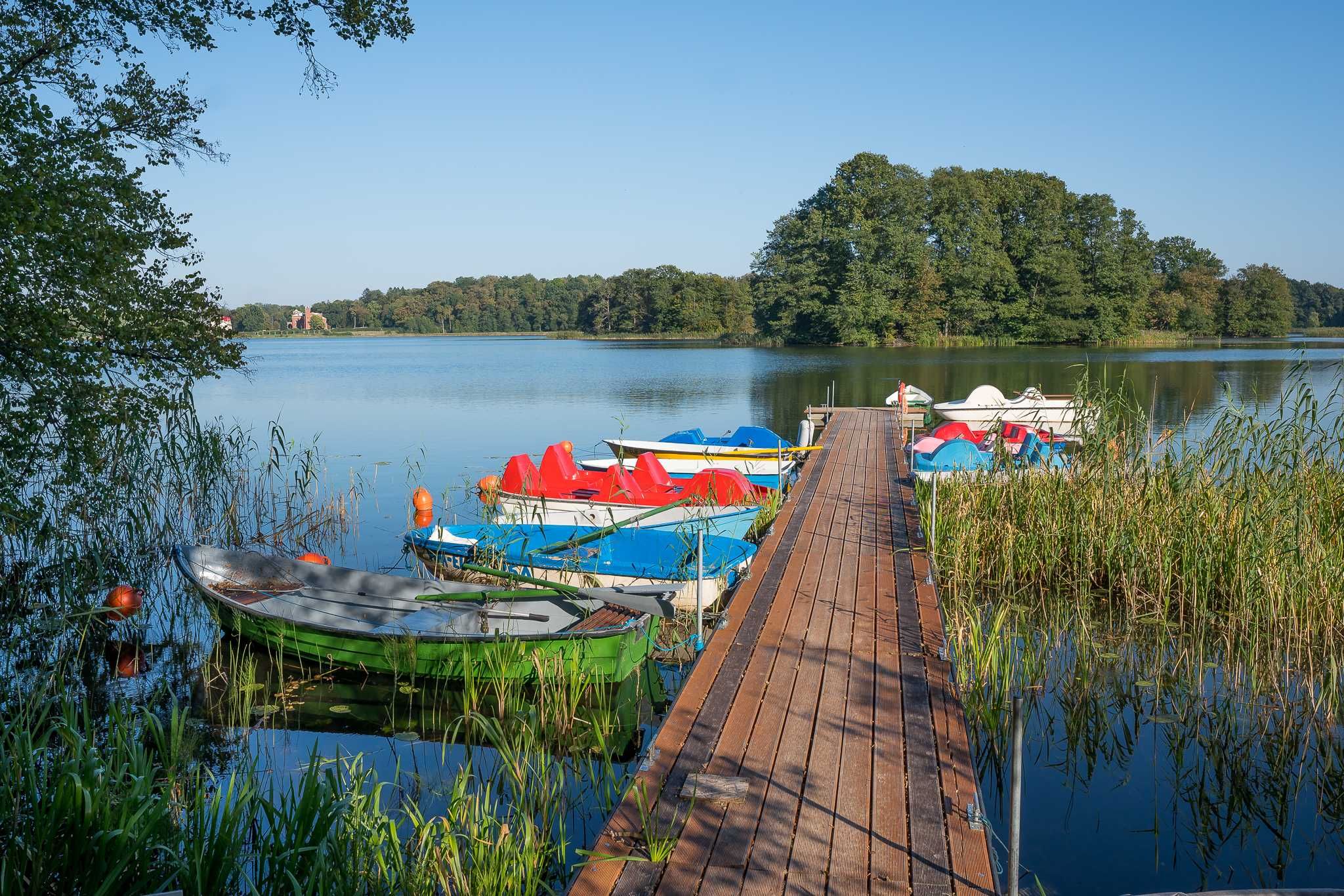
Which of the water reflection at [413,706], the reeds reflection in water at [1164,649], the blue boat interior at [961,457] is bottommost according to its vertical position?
the water reflection at [413,706]

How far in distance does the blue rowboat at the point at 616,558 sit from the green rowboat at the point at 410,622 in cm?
105

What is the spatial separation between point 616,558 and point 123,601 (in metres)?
4.33

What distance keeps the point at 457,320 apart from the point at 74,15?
115 meters

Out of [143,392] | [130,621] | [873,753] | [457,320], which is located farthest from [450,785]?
[457,320]

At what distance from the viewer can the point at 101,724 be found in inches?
256

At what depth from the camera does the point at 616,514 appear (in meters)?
10.8

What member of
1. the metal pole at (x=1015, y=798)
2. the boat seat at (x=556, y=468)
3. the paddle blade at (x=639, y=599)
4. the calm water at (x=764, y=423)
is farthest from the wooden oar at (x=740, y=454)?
the metal pole at (x=1015, y=798)

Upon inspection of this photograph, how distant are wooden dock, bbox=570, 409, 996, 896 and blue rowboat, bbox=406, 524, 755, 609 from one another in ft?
2.27

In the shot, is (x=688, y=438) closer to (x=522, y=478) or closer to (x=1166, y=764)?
(x=522, y=478)

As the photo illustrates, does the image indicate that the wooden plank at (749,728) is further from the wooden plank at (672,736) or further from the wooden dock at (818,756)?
the wooden plank at (672,736)

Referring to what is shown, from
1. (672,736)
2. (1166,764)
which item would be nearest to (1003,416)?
(1166,764)

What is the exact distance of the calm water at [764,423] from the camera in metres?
4.74

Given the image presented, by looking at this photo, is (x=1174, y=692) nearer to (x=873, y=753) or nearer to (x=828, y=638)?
(x=828, y=638)

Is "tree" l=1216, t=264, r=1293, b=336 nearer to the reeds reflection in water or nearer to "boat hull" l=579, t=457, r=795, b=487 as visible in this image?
"boat hull" l=579, t=457, r=795, b=487
